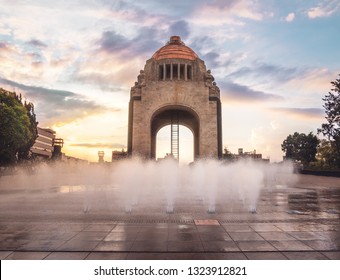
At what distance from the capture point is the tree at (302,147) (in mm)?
83438

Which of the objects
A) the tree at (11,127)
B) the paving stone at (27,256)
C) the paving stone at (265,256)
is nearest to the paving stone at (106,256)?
the paving stone at (27,256)

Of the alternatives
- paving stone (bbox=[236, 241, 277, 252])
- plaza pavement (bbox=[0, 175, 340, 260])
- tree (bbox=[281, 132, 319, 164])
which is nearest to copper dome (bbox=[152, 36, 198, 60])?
plaza pavement (bbox=[0, 175, 340, 260])

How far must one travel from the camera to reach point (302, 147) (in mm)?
86125

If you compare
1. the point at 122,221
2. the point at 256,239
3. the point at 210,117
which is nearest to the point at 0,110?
the point at 210,117

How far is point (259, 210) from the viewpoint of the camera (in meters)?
10.7

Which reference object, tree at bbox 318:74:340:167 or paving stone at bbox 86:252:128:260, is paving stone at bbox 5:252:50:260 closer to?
paving stone at bbox 86:252:128:260

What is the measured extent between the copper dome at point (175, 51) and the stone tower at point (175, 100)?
0.18m

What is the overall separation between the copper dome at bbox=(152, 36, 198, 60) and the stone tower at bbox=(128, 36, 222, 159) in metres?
0.18

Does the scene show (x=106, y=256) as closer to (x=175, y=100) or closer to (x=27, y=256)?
(x=27, y=256)

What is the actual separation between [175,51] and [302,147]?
65406 millimetres

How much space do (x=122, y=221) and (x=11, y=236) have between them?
117 inches

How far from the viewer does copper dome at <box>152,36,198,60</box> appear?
35094 mm

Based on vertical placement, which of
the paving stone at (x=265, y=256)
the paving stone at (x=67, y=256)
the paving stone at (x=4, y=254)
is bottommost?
the paving stone at (x=4, y=254)

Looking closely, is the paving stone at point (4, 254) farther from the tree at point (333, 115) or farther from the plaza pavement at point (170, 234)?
the tree at point (333, 115)
